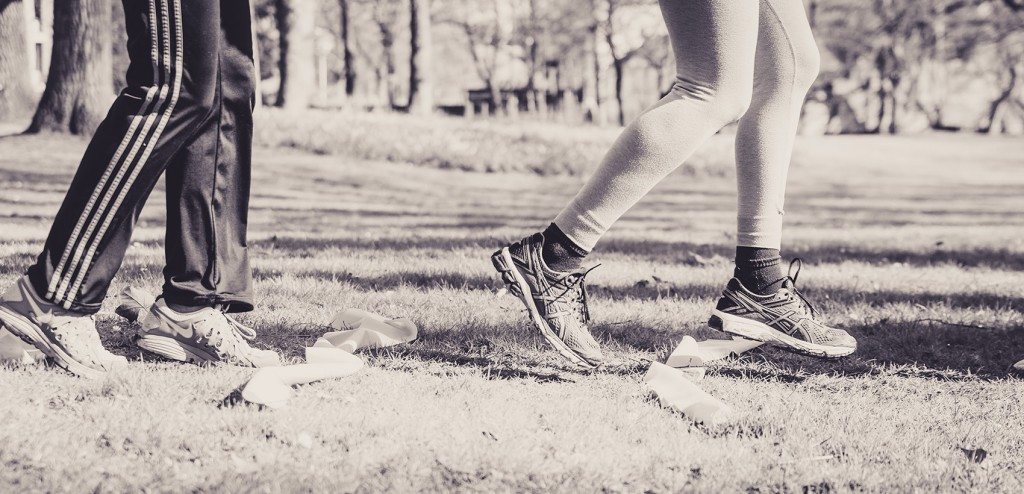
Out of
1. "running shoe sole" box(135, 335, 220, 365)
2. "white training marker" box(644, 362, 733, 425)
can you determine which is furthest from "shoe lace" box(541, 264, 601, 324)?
"running shoe sole" box(135, 335, 220, 365)

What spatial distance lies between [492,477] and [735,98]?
1371 mm

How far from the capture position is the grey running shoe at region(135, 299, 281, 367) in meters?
2.76

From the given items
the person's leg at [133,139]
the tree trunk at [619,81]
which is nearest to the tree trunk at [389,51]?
the tree trunk at [619,81]

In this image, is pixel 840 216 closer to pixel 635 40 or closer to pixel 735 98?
pixel 735 98

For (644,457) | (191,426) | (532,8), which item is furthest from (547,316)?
(532,8)

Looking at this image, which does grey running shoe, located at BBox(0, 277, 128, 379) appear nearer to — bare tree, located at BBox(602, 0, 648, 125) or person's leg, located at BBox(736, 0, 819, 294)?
person's leg, located at BBox(736, 0, 819, 294)

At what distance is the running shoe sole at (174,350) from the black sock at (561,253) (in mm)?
981

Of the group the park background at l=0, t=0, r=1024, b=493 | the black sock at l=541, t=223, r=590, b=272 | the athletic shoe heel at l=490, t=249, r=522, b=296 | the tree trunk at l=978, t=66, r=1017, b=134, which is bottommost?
the tree trunk at l=978, t=66, r=1017, b=134

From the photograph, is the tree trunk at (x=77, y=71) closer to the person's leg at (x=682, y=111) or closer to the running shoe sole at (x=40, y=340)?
the running shoe sole at (x=40, y=340)

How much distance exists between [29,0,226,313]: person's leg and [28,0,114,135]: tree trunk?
10.1 m

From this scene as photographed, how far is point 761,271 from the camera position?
3.12 m

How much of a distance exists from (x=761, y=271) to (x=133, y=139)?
1.88 metres

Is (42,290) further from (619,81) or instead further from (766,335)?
(619,81)

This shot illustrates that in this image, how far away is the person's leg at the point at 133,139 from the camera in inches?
95.6
